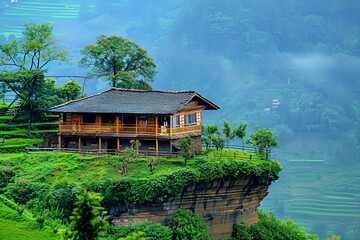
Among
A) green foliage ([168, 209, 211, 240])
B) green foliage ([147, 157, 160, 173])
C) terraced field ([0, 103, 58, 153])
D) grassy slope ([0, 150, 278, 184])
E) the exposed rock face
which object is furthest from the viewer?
terraced field ([0, 103, 58, 153])

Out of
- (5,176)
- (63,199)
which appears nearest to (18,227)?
(63,199)

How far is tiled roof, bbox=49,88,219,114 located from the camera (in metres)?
51.0

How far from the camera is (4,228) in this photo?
38.6 meters

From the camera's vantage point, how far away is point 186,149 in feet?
156

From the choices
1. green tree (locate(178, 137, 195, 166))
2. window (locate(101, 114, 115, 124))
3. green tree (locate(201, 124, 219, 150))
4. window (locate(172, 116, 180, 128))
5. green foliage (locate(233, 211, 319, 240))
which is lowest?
green foliage (locate(233, 211, 319, 240))

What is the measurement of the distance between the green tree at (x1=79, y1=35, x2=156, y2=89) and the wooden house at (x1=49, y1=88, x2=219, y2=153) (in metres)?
8.65

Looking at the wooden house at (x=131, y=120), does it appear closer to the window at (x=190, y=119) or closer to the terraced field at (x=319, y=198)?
the window at (x=190, y=119)

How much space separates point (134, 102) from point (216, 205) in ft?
31.8

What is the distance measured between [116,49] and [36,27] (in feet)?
22.0

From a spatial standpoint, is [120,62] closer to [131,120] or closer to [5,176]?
[131,120]

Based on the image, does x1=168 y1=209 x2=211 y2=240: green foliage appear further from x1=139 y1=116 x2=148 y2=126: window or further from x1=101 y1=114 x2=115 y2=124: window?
x1=101 y1=114 x2=115 y2=124: window

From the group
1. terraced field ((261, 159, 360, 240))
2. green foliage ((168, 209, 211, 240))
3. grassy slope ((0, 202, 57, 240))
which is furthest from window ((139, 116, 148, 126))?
terraced field ((261, 159, 360, 240))

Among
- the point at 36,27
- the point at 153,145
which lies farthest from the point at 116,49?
the point at 153,145

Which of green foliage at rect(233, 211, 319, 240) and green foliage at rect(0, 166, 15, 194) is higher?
green foliage at rect(0, 166, 15, 194)
